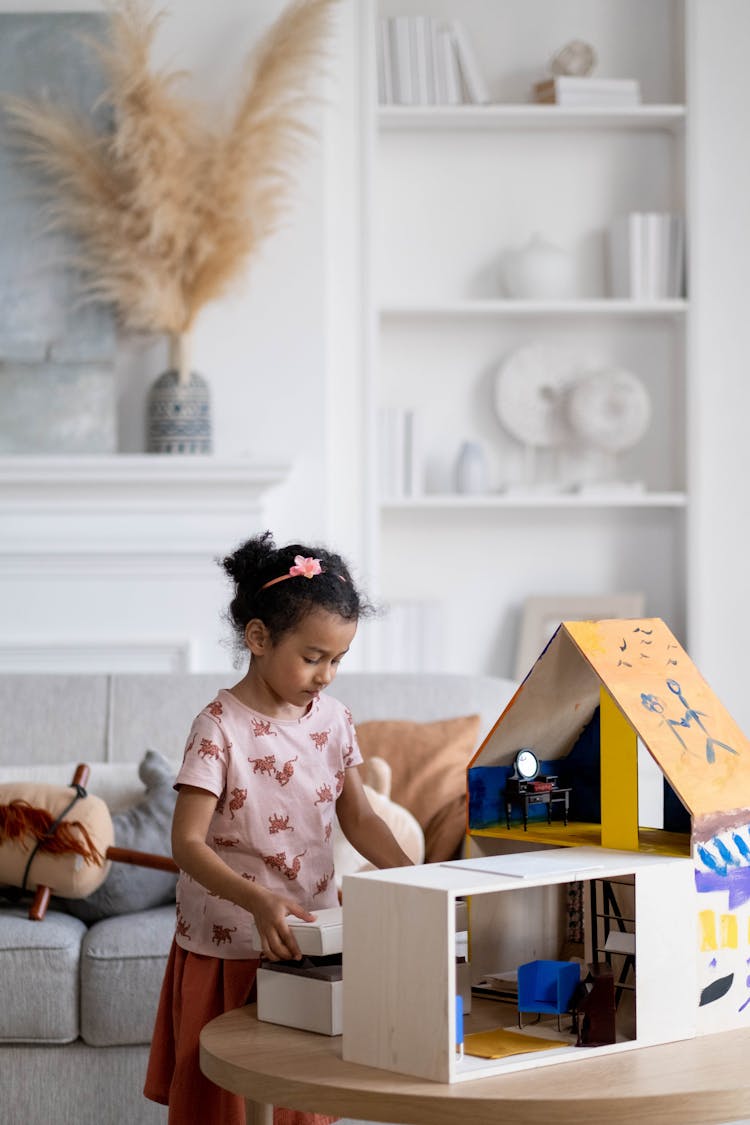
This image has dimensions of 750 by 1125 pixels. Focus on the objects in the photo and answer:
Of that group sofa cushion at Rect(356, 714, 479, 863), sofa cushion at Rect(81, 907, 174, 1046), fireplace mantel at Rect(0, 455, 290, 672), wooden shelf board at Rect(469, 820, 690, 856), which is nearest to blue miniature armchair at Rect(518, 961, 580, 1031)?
wooden shelf board at Rect(469, 820, 690, 856)

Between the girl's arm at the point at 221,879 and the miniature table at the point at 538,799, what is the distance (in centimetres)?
24

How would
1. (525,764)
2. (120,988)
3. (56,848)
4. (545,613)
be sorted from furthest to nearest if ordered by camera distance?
1. (545,613)
2. (56,848)
3. (120,988)
4. (525,764)

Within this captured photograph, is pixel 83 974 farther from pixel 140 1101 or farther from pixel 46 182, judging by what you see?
pixel 46 182

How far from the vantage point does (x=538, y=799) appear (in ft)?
4.79

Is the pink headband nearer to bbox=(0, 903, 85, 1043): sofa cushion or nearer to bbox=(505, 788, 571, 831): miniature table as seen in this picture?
bbox=(505, 788, 571, 831): miniature table

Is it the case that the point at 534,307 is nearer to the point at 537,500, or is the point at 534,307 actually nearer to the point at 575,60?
the point at 537,500

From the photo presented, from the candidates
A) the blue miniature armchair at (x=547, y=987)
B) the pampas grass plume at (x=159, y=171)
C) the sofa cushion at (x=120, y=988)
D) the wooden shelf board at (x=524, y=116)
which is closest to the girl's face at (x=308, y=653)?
the blue miniature armchair at (x=547, y=987)

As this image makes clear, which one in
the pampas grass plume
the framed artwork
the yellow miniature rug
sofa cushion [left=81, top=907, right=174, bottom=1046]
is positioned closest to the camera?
the yellow miniature rug

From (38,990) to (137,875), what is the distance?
0.28m

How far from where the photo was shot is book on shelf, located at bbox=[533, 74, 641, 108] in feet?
12.1

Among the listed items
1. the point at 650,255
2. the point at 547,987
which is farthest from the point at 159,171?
the point at 547,987

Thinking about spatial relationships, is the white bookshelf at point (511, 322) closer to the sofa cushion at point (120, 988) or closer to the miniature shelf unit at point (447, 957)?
the sofa cushion at point (120, 988)

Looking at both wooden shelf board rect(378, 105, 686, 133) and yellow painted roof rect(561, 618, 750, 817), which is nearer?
yellow painted roof rect(561, 618, 750, 817)

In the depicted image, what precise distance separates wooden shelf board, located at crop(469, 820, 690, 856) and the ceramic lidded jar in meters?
2.43
